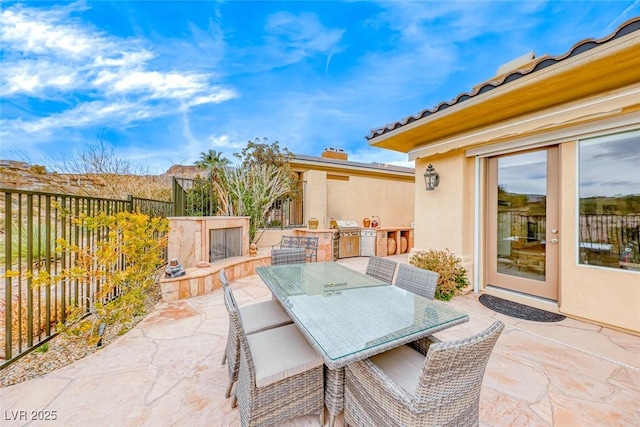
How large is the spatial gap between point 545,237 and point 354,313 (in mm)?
4526

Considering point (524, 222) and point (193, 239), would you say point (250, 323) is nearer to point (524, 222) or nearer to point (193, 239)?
point (193, 239)

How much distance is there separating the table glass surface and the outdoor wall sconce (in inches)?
144

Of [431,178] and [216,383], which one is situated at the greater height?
[431,178]

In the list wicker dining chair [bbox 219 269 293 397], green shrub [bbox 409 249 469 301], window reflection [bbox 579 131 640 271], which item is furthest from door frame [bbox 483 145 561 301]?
wicker dining chair [bbox 219 269 293 397]

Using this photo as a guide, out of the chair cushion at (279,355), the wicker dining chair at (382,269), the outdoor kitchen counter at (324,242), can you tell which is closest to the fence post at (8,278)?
the chair cushion at (279,355)

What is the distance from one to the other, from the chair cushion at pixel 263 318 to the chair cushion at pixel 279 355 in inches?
6.8

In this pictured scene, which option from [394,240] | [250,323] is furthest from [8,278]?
[394,240]

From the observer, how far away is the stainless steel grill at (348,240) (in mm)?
9164

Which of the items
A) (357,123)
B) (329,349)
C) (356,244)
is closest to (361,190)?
(356,244)

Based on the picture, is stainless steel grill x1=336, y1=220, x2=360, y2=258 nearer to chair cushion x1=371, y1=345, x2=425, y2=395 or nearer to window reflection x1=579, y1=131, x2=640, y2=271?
window reflection x1=579, y1=131, x2=640, y2=271

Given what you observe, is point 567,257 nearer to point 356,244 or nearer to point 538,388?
point 538,388

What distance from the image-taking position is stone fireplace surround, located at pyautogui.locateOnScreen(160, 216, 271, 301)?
4.86 m

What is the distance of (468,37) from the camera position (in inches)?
269

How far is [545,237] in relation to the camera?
461 cm
